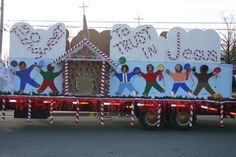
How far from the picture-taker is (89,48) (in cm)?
1759

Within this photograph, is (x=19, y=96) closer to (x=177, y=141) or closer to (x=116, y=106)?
(x=116, y=106)

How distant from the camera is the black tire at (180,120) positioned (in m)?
17.0

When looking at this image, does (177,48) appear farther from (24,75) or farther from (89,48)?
(24,75)

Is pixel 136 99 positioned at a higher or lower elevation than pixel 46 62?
lower

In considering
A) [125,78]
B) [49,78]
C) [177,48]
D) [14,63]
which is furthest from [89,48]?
[177,48]

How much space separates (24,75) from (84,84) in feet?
7.95

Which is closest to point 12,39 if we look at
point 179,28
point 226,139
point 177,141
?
point 179,28

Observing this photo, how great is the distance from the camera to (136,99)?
16.9 meters

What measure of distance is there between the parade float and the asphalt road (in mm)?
942

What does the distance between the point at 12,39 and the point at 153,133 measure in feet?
22.5

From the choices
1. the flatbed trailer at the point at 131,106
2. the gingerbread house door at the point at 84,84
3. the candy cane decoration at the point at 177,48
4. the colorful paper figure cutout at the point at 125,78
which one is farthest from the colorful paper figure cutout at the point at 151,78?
the gingerbread house door at the point at 84,84

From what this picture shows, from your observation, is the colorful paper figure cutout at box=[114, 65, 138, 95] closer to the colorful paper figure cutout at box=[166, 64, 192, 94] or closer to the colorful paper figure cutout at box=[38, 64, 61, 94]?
the colorful paper figure cutout at box=[166, 64, 192, 94]

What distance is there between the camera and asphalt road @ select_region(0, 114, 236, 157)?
11734mm

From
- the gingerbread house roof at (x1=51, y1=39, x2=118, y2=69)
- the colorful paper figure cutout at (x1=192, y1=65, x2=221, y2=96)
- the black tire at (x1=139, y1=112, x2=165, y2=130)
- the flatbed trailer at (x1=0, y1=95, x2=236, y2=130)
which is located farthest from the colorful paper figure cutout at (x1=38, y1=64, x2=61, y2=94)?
the colorful paper figure cutout at (x1=192, y1=65, x2=221, y2=96)
